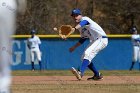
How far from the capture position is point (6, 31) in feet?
12.2

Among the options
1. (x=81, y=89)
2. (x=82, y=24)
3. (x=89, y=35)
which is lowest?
(x=81, y=89)

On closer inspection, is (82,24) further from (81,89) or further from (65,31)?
(81,89)

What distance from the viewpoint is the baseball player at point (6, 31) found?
12.1ft

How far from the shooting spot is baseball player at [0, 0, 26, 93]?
368 cm

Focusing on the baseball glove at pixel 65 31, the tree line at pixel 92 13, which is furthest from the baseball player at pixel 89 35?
the tree line at pixel 92 13

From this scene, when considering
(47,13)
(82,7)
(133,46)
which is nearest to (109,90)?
(133,46)

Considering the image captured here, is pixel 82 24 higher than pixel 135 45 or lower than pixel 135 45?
higher

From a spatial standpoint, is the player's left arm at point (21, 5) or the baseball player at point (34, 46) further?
the baseball player at point (34, 46)

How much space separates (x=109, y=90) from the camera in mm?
8844

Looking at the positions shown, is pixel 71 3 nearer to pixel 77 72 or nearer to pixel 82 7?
pixel 82 7

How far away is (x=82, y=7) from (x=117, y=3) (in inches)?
87.0

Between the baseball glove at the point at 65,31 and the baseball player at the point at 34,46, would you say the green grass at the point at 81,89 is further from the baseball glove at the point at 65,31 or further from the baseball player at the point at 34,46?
the baseball player at the point at 34,46

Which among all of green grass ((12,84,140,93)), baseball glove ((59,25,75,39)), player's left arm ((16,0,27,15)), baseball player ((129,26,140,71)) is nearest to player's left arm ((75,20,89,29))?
baseball glove ((59,25,75,39))

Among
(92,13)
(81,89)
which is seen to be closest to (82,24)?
(81,89)
